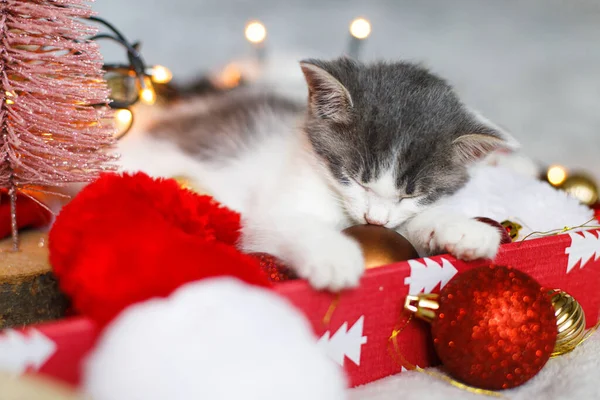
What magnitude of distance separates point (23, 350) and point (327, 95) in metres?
0.75

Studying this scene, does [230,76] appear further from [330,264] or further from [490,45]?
[330,264]

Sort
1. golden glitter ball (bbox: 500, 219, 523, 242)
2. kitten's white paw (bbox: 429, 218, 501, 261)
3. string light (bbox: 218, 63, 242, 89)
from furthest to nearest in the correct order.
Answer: string light (bbox: 218, 63, 242, 89), golden glitter ball (bbox: 500, 219, 523, 242), kitten's white paw (bbox: 429, 218, 501, 261)

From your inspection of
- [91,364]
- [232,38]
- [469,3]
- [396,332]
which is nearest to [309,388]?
[91,364]

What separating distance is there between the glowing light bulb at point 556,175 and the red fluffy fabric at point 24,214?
1589mm

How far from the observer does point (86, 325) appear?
554mm

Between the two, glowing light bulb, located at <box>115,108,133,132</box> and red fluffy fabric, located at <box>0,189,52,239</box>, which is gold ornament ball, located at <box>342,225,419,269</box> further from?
glowing light bulb, located at <box>115,108,133,132</box>

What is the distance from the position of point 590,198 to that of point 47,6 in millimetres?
1663

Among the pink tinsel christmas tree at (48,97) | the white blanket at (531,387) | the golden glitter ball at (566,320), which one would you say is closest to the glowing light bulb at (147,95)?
the pink tinsel christmas tree at (48,97)

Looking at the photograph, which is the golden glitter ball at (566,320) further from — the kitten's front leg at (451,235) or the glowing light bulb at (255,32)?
the glowing light bulb at (255,32)

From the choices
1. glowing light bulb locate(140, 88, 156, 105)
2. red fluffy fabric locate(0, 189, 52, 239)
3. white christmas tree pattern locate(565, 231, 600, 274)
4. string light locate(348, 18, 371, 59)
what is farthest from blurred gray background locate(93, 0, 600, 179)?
white christmas tree pattern locate(565, 231, 600, 274)

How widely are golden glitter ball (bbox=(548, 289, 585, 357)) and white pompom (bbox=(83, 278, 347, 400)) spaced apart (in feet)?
1.74

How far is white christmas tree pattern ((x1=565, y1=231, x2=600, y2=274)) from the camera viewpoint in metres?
0.94

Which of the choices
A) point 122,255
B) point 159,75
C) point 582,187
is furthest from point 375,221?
point 582,187

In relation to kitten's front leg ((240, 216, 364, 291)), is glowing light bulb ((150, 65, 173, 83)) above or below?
above
